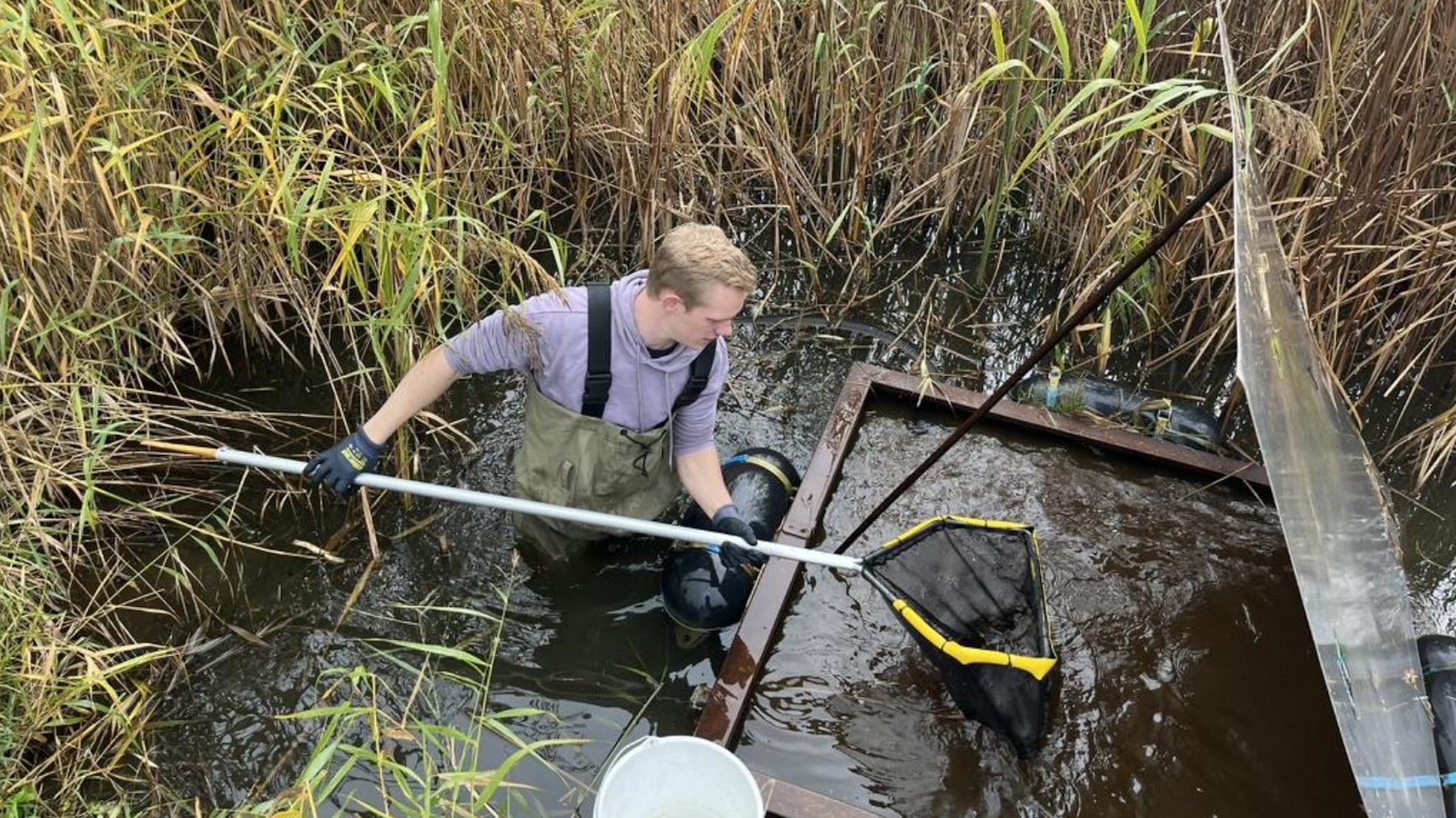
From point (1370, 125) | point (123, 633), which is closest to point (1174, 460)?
point (1370, 125)

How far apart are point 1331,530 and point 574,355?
201cm

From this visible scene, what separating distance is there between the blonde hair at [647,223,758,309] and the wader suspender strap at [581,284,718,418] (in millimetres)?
223

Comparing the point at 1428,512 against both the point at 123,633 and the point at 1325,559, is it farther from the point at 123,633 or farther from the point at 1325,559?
the point at 123,633

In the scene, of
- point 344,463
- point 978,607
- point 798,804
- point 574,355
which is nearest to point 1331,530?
point 978,607

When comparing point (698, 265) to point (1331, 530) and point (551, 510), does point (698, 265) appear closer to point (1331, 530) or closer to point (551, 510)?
point (551, 510)

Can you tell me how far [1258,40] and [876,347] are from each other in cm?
221

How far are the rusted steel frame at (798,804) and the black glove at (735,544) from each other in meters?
0.68

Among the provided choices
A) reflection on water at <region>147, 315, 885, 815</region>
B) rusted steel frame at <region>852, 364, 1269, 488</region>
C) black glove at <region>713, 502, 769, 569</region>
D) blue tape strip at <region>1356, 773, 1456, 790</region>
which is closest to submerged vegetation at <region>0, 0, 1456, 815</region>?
reflection on water at <region>147, 315, 885, 815</region>

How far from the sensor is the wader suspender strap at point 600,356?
281cm

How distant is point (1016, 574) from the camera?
3033 mm

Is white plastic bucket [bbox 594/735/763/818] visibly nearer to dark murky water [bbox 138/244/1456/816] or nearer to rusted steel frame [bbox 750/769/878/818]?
rusted steel frame [bbox 750/769/878/818]

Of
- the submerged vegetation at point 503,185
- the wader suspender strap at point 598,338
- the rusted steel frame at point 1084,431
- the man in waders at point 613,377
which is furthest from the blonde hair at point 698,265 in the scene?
the rusted steel frame at point 1084,431

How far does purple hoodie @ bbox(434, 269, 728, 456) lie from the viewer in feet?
9.27

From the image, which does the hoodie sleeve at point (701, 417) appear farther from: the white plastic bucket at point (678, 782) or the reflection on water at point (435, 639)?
the white plastic bucket at point (678, 782)
